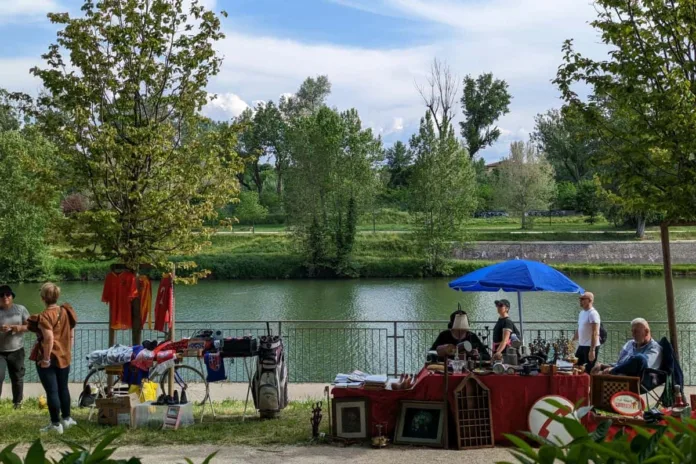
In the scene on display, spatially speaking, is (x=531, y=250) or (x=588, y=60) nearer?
(x=588, y=60)

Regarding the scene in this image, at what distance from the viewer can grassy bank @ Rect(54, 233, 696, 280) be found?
1491 inches

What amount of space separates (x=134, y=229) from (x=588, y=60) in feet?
23.1

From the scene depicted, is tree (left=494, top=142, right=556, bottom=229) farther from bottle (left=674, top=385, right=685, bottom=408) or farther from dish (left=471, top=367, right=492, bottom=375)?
dish (left=471, top=367, right=492, bottom=375)

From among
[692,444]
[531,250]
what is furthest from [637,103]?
[531,250]

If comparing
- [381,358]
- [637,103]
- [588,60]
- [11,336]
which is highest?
[588,60]

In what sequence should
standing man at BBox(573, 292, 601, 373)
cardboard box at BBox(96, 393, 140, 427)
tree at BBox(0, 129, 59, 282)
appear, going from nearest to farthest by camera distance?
cardboard box at BBox(96, 393, 140, 427) < standing man at BBox(573, 292, 601, 373) < tree at BBox(0, 129, 59, 282)

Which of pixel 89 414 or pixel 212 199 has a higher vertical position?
pixel 212 199

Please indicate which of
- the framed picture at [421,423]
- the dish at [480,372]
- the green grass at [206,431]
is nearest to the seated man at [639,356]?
the dish at [480,372]

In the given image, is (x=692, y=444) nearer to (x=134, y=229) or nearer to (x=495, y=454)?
(x=495, y=454)

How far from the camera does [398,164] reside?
3041 inches

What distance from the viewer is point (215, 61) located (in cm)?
1133

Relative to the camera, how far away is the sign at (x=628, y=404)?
23.9ft

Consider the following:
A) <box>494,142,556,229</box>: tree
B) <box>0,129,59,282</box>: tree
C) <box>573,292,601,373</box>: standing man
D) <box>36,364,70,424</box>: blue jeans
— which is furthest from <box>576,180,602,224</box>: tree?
<box>36,364,70,424</box>: blue jeans

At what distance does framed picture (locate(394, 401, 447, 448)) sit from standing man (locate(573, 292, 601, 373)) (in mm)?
3117
